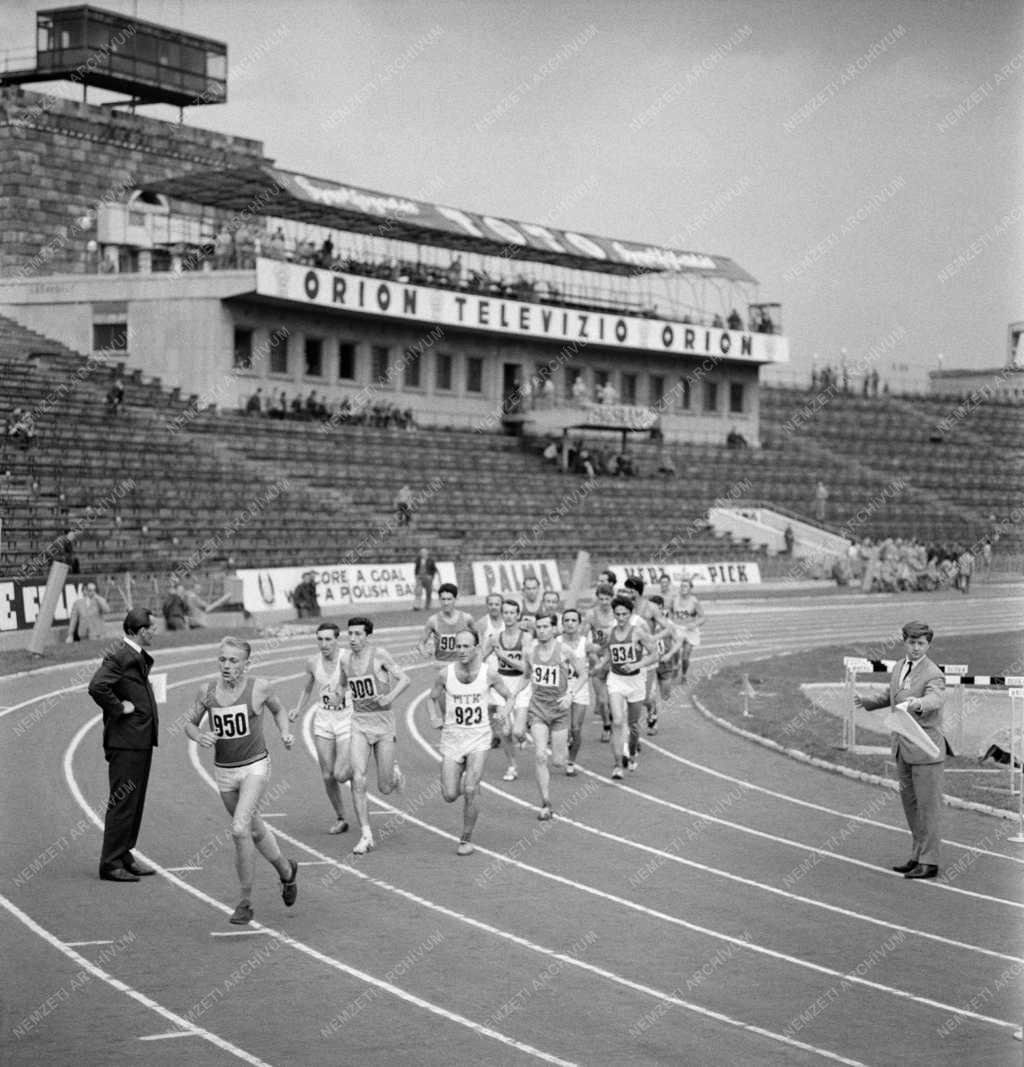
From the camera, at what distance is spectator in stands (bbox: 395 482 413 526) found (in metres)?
46.4

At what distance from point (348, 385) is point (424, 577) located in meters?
15.3

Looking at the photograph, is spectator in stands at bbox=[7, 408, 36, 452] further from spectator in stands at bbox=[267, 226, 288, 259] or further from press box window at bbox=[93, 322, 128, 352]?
spectator in stands at bbox=[267, 226, 288, 259]

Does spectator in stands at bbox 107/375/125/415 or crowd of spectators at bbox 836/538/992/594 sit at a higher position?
spectator in stands at bbox 107/375/125/415

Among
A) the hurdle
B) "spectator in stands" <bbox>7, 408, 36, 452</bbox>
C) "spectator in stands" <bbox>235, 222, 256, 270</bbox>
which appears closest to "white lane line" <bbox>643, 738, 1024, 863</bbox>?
the hurdle

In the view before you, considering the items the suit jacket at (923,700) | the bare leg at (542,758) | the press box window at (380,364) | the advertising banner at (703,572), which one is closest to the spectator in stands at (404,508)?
the advertising banner at (703,572)

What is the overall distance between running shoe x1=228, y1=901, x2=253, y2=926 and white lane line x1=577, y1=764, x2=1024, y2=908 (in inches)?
207

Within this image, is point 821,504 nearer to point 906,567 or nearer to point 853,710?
point 906,567

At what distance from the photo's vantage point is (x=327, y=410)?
175 feet

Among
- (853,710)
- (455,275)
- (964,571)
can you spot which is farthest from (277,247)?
(853,710)

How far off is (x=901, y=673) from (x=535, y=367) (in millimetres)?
48572

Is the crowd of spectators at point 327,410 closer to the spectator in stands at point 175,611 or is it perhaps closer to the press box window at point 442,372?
the press box window at point 442,372

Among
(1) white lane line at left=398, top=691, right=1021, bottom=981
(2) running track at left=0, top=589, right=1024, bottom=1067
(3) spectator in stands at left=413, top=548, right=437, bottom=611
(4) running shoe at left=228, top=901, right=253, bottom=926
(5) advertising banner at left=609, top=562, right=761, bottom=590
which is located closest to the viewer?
(2) running track at left=0, top=589, right=1024, bottom=1067

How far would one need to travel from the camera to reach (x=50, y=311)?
52.3m

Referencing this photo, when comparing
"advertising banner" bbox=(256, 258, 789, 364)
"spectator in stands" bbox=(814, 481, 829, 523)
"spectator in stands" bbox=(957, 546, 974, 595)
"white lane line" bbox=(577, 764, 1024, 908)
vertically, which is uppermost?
"advertising banner" bbox=(256, 258, 789, 364)
